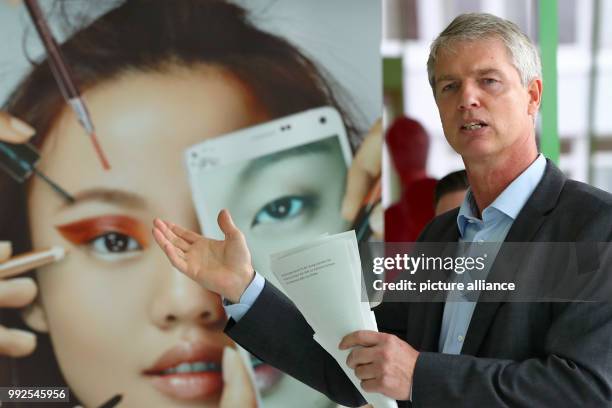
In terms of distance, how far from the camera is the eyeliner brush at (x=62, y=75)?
1.86 meters

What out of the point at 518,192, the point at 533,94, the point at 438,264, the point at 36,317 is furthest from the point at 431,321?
the point at 36,317

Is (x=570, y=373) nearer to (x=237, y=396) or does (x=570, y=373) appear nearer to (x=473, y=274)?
(x=473, y=274)

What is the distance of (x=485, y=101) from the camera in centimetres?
102

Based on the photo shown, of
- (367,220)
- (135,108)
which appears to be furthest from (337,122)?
(135,108)

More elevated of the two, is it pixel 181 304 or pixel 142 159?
pixel 142 159

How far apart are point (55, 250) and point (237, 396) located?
515 millimetres

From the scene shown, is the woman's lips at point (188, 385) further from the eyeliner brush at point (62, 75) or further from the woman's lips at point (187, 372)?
the eyeliner brush at point (62, 75)

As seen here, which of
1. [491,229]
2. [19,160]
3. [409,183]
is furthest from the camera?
[409,183]

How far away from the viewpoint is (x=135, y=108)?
1.90 meters

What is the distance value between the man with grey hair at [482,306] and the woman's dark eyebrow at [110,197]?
813mm

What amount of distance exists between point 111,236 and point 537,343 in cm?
116

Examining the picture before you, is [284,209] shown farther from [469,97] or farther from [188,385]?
[469,97]

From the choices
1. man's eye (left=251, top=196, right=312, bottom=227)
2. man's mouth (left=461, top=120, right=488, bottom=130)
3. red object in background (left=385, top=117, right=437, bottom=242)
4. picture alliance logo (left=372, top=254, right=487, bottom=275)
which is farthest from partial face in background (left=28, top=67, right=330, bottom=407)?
man's mouth (left=461, top=120, right=488, bottom=130)

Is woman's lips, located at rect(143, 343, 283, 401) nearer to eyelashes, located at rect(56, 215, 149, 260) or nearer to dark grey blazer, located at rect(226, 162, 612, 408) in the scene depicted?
eyelashes, located at rect(56, 215, 149, 260)
